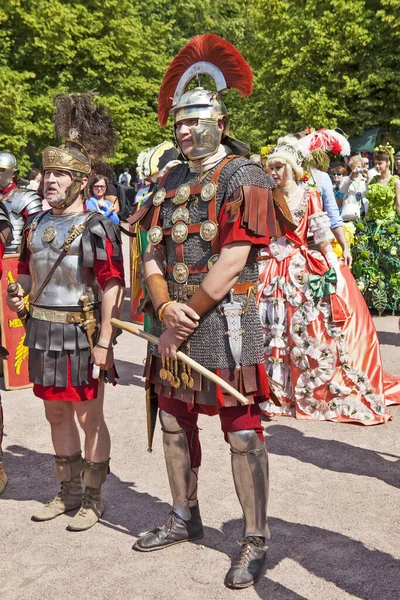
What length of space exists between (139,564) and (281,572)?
635 millimetres

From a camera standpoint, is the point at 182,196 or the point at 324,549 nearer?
the point at 182,196

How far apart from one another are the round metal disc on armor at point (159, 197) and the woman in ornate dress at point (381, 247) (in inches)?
239

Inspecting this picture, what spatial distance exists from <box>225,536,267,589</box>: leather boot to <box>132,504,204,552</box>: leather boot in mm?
357

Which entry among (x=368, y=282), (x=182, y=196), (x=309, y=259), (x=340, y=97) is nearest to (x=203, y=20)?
(x=340, y=97)

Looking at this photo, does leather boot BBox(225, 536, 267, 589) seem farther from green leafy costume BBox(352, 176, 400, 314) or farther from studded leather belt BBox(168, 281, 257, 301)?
green leafy costume BBox(352, 176, 400, 314)

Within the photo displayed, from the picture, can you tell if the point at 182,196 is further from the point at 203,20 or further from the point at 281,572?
the point at 203,20

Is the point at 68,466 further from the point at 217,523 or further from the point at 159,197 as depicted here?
the point at 159,197

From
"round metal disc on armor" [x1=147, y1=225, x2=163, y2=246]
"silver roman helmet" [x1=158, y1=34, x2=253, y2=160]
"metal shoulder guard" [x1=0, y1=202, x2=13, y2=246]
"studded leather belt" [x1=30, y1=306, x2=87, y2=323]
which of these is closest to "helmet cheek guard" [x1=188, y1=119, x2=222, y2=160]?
"silver roman helmet" [x1=158, y1=34, x2=253, y2=160]

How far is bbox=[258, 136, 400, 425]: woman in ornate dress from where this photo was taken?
539 cm

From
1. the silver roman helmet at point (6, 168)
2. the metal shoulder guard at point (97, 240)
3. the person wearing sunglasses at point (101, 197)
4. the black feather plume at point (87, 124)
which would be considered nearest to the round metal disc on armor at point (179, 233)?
the metal shoulder guard at point (97, 240)

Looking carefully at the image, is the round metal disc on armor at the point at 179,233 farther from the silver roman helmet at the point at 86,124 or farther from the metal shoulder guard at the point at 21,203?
the metal shoulder guard at the point at 21,203

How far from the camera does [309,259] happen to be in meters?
5.46

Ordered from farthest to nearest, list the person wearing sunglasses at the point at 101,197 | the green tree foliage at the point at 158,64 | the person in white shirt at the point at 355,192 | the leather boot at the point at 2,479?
the green tree foliage at the point at 158,64, the person in white shirt at the point at 355,192, the person wearing sunglasses at the point at 101,197, the leather boot at the point at 2,479

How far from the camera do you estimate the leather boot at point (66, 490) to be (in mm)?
3916
